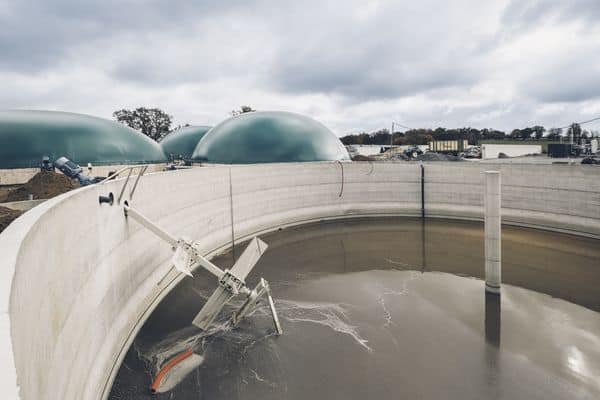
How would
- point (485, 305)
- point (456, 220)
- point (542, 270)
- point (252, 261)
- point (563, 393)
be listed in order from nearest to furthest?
point (563, 393) < point (252, 261) < point (485, 305) < point (542, 270) < point (456, 220)

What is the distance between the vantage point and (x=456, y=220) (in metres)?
31.0

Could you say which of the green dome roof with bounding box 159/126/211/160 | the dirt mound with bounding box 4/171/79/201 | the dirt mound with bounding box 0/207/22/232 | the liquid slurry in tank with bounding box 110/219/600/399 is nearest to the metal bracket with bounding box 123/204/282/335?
the liquid slurry in tank with bounding box 110/219/600/399

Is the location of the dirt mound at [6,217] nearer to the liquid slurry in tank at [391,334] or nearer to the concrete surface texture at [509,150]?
the liquid slurry in tank at [391,334]

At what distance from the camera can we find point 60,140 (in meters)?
23.1

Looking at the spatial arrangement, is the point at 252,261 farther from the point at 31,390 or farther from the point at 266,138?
the point at 266,138

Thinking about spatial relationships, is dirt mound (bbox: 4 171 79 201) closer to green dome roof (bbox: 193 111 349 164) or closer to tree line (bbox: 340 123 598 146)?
green dome roof (bbox: 193 111 349 164)

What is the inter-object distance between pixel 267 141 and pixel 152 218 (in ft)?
62.8

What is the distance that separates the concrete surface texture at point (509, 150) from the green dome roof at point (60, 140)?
51372 millimetres

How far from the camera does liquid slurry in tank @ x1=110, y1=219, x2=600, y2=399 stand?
988 cm

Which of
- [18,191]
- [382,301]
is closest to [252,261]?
[382,301]

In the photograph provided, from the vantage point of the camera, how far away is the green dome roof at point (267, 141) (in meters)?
32.2

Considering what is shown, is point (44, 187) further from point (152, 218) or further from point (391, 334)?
point (391, 334)

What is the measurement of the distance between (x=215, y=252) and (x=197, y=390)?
12.5m

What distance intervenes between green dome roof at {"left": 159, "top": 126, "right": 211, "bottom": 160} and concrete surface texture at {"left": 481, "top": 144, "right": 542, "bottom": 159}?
1680 inches
